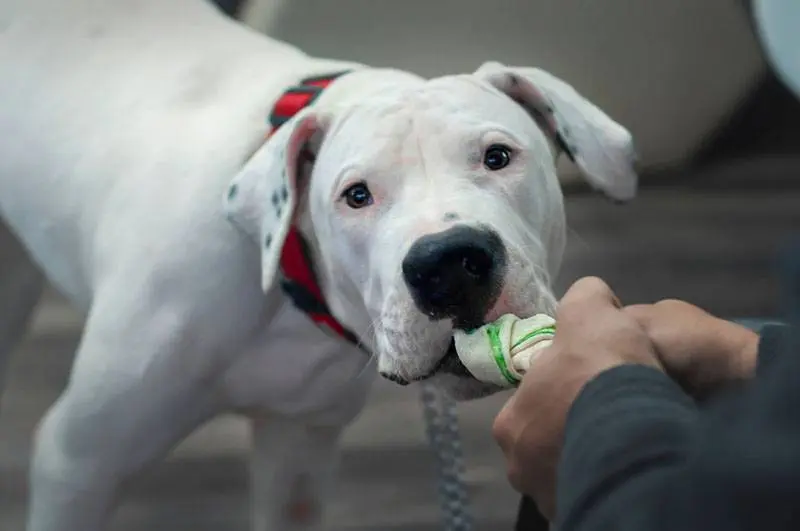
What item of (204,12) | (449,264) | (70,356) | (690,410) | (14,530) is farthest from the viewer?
(70,356)

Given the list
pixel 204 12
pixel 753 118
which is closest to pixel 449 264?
pixel 204 12

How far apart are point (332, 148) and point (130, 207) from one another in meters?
0.29

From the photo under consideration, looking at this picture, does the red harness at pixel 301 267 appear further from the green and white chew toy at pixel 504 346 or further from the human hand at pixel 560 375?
the human hand at pixel 560 375

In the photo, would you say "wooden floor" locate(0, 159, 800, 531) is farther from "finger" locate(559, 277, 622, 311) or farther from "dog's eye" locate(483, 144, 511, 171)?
"finger" locate(559, 277, 622, 311)

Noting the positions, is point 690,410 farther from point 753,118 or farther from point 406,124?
point 753,118

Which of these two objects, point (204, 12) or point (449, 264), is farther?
point (204, 12)

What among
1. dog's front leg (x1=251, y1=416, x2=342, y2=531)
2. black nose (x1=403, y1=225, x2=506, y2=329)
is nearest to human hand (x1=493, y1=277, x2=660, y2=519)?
black nose (x1=403, y1=225, x2=506, y2=329)

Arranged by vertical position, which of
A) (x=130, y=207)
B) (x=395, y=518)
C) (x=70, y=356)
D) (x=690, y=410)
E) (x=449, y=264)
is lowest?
(x=70, y=356)

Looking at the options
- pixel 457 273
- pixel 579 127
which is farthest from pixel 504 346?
pixel 579 127

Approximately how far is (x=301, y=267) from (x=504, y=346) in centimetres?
36

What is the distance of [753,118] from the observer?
289 centimetres

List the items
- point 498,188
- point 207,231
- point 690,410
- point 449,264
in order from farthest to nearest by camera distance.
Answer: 1. point 207,231
2. point 498,188
3. point 449,264
4. point 690,410

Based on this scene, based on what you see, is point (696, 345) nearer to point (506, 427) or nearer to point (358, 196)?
point (506, 427)

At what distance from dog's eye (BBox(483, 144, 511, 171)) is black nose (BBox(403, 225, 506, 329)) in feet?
0.40
